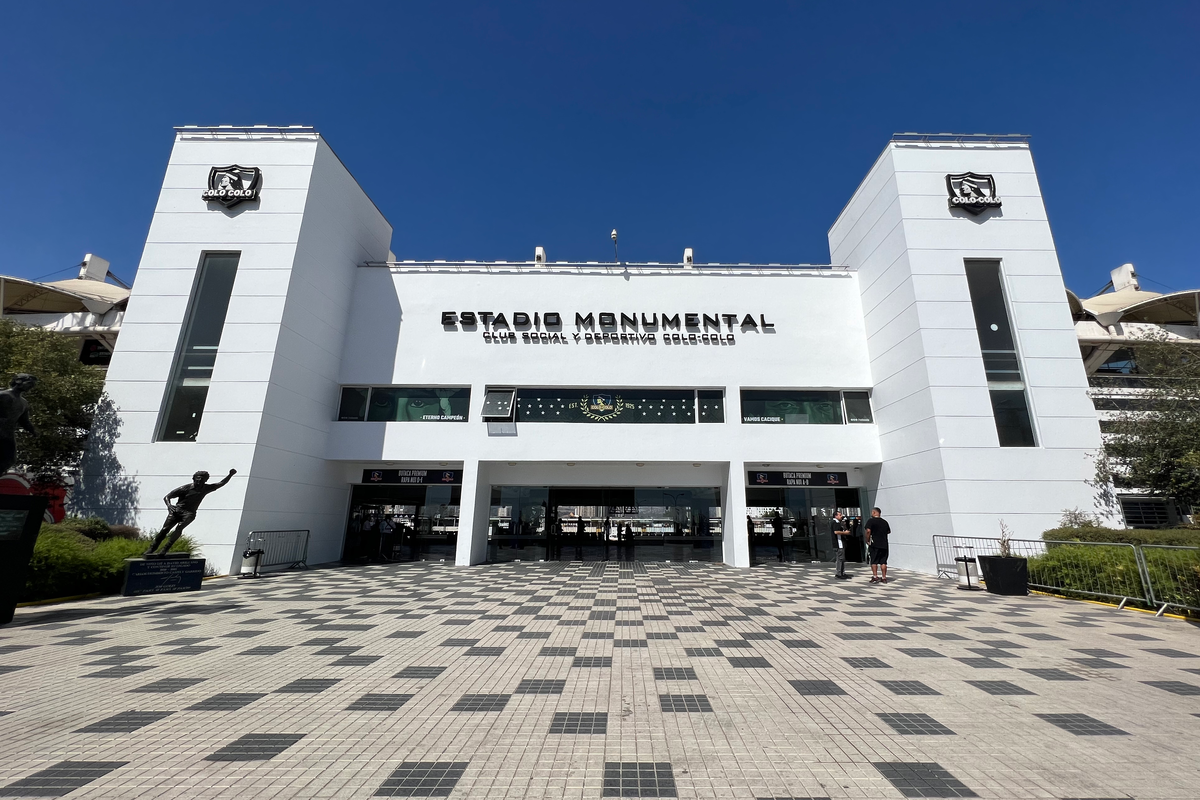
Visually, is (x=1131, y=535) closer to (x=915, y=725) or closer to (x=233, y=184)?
(x=915, y=725)

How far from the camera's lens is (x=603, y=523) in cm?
1883

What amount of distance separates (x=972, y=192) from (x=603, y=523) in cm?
1726

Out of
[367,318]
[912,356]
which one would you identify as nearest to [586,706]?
[912,356]

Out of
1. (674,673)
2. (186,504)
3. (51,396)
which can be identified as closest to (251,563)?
(186,504)

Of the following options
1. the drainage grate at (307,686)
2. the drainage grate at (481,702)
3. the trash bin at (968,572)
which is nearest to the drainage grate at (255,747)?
the drainage grate at (307,686)

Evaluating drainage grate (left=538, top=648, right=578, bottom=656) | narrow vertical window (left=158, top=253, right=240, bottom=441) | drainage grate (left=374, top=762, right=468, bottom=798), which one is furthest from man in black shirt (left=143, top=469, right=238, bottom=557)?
drainage grate (left=374, top=762, right=468, bottom=798)

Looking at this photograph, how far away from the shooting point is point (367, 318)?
1888cm

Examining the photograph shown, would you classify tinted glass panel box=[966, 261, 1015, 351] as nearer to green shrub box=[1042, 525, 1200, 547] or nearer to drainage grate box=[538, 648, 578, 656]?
green shrub box=[1042, 525, 1200, 547]

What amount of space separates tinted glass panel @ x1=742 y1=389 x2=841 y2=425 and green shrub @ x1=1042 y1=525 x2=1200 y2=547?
682 cm

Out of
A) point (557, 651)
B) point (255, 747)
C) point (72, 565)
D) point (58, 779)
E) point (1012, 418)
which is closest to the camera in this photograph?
point (58, 779)

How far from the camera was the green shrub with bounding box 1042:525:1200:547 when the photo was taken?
31.7 feet

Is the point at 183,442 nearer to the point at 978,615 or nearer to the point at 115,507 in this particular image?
the point at 115,507

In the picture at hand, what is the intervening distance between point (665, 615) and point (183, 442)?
14853mm

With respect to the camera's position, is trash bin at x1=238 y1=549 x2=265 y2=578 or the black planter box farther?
trash bin at x1=238 y1=549 x2=265 y2=578
